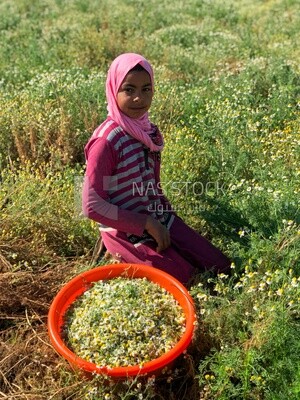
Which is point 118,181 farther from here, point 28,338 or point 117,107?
point 28,338

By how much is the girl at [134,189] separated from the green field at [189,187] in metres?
0.26

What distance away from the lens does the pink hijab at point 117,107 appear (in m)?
3.19

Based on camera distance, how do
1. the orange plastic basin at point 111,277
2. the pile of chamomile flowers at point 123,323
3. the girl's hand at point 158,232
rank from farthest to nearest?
the girl's hand at point 158,232 < the pile of chamomile flowers at point 123,323 < the orange plastic basin at point 111,277

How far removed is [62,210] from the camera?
4023mm

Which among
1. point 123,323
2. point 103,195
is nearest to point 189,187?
point 103,195

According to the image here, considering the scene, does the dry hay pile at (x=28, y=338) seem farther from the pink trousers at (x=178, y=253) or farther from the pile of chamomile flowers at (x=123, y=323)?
the pink trousers at (x=178, y=253)

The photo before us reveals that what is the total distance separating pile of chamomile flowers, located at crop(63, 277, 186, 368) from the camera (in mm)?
2824

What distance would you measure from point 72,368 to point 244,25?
7.50m

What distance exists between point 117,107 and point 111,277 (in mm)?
1001

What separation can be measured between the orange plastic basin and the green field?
0.08 meters

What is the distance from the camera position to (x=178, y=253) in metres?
3.57

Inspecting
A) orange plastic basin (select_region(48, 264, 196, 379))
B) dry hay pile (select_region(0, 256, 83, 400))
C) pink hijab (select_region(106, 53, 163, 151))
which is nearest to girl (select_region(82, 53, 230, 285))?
pink hijab (select_region(106, 53, 163, 151))

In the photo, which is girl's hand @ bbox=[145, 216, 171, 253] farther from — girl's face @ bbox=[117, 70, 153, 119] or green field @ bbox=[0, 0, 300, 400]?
girl's face @ bbox=[117, 70, 153, 119]

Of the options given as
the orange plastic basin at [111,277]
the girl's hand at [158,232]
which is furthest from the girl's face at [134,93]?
the orange plastic basin at [111,277]
